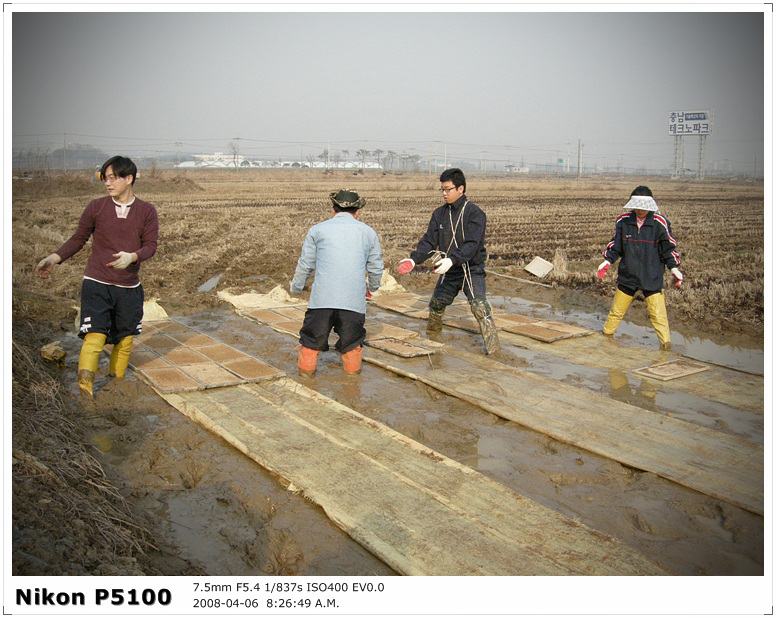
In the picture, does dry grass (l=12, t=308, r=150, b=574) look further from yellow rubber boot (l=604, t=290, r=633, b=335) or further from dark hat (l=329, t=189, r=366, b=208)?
yellow rubber boot (l=604, t=290, r=633, b=335)

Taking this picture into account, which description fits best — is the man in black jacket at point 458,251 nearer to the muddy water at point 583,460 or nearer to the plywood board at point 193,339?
the muddy water at point 583,460

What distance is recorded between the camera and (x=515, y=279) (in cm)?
1112

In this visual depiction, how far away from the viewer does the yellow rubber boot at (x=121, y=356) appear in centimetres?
570

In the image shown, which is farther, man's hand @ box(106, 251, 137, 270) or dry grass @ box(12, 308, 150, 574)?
man's hand @ box(106, 251, 137, 270)

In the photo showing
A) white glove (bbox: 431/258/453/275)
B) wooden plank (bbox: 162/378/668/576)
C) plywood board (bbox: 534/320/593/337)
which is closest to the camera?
wooden plank (bbox: 162/378/668/576)

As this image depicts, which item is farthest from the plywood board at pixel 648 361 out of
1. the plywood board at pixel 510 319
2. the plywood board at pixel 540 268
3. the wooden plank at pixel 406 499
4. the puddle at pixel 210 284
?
the puddle at pixel 210 284

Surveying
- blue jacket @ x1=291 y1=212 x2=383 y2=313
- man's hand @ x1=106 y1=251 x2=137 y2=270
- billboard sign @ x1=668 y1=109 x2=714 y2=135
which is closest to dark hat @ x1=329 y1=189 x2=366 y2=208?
blue jacket @ x1=291 y1=212 x2=383 y2=313

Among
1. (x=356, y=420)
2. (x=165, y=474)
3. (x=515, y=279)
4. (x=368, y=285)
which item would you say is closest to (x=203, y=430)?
(x=165, y=474)

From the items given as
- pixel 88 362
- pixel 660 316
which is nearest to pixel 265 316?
pixel 88 362

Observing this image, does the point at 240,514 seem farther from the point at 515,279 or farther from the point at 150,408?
the point at 515,279

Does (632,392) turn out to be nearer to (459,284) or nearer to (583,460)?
(583,460)

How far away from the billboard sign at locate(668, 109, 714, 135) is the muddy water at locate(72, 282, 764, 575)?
7444cm

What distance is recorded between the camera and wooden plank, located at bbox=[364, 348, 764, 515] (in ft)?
13.4

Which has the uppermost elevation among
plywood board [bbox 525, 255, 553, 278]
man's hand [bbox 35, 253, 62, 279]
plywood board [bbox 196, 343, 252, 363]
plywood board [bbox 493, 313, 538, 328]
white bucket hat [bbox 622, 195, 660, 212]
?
white bucket hat [bbox 622, 195, 660, 212]
